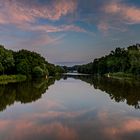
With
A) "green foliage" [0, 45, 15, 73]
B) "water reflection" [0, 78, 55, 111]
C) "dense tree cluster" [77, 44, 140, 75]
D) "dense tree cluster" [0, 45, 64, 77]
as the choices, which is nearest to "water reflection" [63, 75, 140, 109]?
"water reflection" [0, 78, 55, 111]

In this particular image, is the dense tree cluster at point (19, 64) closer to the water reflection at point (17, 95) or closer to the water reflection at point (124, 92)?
the water reflection at point (17, 95)

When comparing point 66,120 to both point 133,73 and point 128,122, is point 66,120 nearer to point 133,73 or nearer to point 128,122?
point 128,122

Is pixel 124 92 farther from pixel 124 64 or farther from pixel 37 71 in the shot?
pixel 124 64

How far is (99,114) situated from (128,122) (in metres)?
2.61

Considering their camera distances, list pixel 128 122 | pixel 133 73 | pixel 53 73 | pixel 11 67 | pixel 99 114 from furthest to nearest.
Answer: pixel 53 73
pixel 133 73
pixel 11 67
pixel 99 114
pixel 128 122

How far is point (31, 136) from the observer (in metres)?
10.6

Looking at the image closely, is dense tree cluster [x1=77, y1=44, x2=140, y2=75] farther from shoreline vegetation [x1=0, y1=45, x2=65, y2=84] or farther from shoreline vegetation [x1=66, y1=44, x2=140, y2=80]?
shoreline vegetation [x1=0, y1=45, x2=65, y2=84]

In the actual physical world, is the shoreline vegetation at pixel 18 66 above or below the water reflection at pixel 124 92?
above

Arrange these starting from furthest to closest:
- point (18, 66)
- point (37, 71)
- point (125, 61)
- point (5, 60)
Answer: point (125, 61)
point (37, 71)
point (18, 66)
point (5, 60)

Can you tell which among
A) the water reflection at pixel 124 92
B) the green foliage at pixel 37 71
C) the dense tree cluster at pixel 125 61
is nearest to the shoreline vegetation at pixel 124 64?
the dense tree cluster at pixel 125 61

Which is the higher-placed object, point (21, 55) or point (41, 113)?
point (21, 55)

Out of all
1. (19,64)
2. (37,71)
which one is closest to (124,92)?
(19,64)

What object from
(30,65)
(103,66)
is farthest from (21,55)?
(103,66)

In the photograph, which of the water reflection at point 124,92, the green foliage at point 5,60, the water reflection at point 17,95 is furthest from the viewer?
the green foliage at point 5,60
